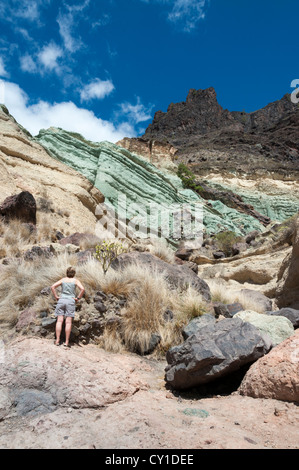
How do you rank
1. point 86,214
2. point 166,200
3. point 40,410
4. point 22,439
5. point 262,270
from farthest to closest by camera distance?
point 166,200
point 86,214
point 262,270
point 40,410
point 22,439

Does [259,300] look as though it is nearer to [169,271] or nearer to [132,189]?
[169,271]

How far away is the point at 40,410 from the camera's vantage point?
2.12 metres

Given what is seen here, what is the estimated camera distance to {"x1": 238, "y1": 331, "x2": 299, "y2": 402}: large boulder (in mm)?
2252

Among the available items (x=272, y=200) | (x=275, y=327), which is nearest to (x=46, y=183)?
(x=275, y=327)

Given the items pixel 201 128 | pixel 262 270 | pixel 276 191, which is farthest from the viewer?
pixel 201 128

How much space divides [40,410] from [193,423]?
1163 mm

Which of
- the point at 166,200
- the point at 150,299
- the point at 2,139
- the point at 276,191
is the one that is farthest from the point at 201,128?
the point at 150,299

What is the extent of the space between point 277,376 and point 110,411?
143cm

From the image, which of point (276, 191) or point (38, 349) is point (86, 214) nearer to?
point (38, 349)

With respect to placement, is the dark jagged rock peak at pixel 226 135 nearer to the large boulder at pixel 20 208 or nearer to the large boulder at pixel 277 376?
the large boulder at pixel 20 208

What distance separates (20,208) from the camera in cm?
898

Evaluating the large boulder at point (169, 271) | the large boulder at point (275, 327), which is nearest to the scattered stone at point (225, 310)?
the large boulder at point (169, 271)

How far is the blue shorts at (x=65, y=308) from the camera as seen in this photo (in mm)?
3551

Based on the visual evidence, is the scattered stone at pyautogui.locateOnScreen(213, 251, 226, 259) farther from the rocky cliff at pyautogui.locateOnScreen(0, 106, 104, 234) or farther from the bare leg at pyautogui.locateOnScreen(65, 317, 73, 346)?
the bare leg at pyautogui.locateOnScreen(65, 317, 73, 346)
